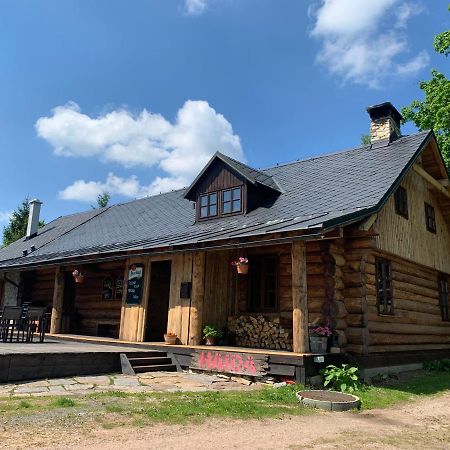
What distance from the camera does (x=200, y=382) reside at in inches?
357

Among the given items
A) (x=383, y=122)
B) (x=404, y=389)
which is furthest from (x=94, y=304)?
(x=383, y=122)

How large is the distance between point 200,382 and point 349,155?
911cm

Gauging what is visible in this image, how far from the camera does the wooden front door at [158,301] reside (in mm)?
14133

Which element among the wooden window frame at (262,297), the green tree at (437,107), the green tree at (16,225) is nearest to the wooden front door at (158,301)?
the wooden window frame at (262,297)

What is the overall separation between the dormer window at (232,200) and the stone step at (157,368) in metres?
4.88

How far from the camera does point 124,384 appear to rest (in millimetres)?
8492

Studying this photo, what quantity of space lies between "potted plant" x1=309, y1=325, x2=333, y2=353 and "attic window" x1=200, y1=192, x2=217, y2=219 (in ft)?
18.1

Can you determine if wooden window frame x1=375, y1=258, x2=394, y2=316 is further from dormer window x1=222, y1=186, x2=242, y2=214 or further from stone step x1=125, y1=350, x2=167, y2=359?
stone step x1=125, y1=350, x2=167, y2=359

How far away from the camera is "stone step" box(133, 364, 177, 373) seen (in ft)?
33.2

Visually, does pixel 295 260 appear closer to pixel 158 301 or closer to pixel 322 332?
pixel 322 332

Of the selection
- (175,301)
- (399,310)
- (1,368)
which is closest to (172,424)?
(1,368)

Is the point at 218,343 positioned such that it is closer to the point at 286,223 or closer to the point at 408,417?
the point at 286,223

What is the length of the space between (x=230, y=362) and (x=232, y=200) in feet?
17.6

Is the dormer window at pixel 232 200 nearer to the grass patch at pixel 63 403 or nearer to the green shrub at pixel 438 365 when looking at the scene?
the green shrub at pixel 438 365
